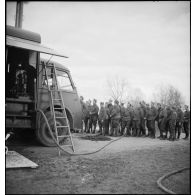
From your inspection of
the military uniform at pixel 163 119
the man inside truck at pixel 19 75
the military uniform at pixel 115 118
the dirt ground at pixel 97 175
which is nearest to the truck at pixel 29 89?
the man inside truck at pixel 19 75

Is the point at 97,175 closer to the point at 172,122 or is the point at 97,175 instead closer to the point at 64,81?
the point at 64,81

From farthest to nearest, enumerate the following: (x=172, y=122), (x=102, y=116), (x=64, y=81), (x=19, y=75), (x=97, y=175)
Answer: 1. (x=102, y=116)
2. (x=172, y=122)
3. (x=64, y=81)
4. (x=19, y=75)
5. (x=97, y=175)

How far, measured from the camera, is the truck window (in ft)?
24.6

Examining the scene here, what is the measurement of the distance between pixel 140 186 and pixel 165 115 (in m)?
7.25

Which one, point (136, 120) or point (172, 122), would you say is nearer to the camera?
point (172, 122)

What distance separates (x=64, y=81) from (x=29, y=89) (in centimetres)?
146

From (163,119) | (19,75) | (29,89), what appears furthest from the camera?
(163,119)

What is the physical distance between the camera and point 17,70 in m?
6.69

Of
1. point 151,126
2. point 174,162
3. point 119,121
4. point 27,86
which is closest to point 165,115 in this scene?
point 151,126

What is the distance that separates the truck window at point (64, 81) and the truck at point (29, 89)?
23 centimetres

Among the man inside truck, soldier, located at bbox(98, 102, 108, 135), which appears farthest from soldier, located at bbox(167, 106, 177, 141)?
the man inside truck

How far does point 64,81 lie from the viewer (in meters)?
7.64

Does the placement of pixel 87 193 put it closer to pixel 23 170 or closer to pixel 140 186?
pixel 140 186

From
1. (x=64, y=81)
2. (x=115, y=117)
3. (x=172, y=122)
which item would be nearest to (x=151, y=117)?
(x=172, y=122)
